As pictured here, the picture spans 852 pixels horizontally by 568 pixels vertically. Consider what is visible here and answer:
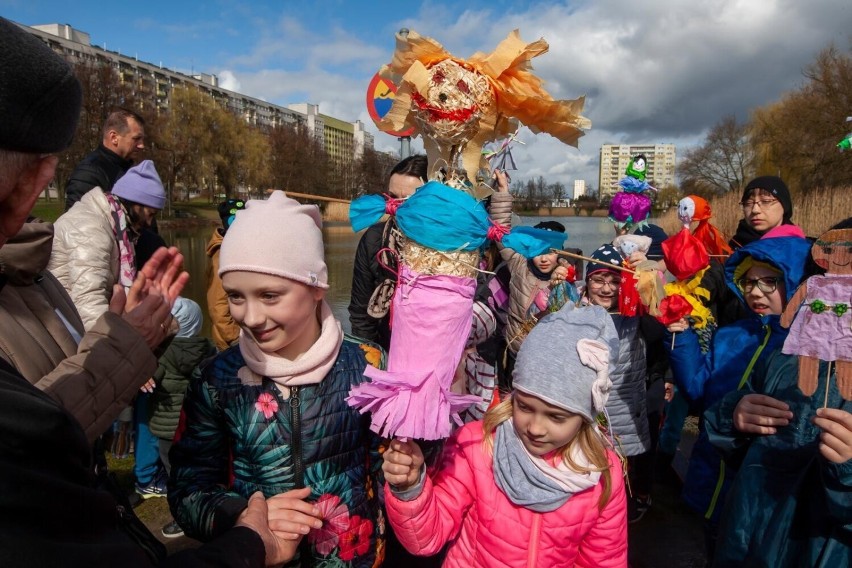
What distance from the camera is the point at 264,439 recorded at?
5.33 ft

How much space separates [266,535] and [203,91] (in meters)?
62.1

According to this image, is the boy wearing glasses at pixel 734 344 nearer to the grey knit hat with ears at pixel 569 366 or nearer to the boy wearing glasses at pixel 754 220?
the grey knit hat with ears at pixel 569 366

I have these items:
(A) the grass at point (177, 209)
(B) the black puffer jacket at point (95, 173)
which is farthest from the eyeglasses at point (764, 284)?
(A) the grass at point (177, 209)

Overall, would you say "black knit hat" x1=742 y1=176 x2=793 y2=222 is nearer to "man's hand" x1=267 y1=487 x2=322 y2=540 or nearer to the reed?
"man's hand" x1=267 y1=487 x2=322 y2=540

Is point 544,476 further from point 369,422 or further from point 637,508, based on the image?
point 637,508

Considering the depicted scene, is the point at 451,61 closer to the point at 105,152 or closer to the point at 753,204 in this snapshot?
the point at 753,204

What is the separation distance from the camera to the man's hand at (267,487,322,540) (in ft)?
4.60

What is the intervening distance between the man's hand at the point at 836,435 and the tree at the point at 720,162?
42137 mm

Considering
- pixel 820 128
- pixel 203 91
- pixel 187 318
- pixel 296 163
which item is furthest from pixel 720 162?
pixel 203 91

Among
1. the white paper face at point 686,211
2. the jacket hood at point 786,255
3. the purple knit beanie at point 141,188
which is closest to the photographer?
the jacket hood at point 786,255

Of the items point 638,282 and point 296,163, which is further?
point 296,163

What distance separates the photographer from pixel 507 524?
5.80ft

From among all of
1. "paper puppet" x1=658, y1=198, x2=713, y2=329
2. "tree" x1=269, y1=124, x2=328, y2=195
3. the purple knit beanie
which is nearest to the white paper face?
"paper puppet" x1=658, y1=198, x2=713, y2=329

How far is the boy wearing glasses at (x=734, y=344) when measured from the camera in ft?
7.03
